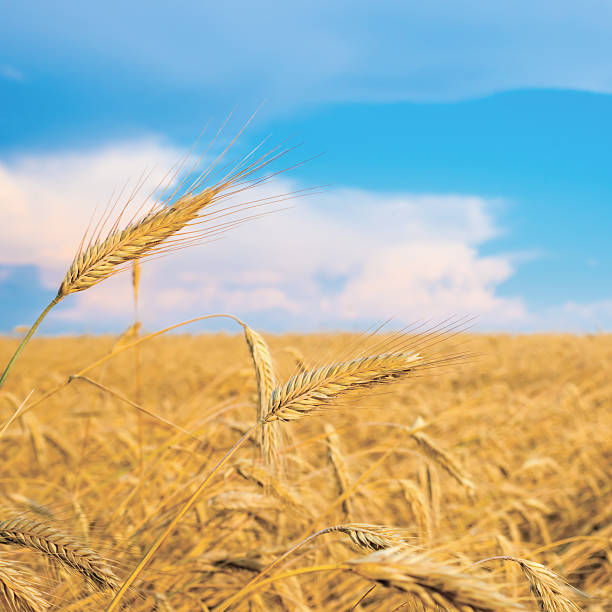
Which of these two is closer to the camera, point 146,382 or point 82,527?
point 82,527

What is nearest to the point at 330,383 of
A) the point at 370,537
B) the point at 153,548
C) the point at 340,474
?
the point at 370,537

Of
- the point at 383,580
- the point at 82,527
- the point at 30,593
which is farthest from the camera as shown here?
the point at 82,527

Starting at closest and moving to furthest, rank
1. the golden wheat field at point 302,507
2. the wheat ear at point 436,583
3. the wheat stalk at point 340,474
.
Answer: the wheat ear at point 436,583 → the golden wheat field at point 302,507 → the wheat stalk at point 340,474

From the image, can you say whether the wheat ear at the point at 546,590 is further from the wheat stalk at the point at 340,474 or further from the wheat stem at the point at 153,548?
the wheat stalk at the point at 340,474

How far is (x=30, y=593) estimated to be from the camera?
3.27 feet

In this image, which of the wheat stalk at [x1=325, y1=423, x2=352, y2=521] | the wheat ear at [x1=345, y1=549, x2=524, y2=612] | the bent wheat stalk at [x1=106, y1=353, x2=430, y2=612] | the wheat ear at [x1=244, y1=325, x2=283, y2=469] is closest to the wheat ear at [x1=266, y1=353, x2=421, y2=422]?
the bent wheat stalk at [x1=106, y1=353, x2=430, y2=612]

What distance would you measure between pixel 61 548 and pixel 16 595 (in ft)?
0.32

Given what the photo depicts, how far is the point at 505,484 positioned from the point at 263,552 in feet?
6.84

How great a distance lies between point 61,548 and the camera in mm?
1044

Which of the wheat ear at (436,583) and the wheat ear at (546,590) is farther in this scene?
the wheat ear at (546,590)

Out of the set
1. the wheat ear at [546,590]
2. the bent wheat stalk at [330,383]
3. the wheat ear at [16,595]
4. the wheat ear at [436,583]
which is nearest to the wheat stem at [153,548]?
the bent wheat stalk at [330,383]

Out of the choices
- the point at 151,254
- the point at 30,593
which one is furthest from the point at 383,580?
the point at 151,254

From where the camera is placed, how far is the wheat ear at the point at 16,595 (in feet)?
3.22

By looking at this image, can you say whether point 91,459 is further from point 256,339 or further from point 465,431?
point 465,431
